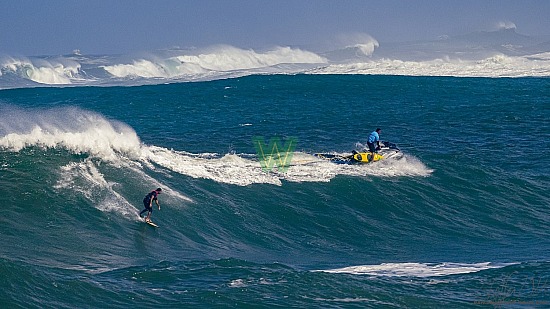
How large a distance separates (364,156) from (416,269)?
11778mm

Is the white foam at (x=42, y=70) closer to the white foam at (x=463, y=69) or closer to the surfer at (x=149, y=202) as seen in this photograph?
the white foam at (x=463, y=69)

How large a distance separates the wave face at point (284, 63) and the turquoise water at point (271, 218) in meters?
47.9

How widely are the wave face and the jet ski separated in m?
51.6

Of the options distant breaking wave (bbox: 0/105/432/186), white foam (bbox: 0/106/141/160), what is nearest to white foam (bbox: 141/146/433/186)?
distant breaking wave (bbox: 0/105/432/186)

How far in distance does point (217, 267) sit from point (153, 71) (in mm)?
Answer: 97985

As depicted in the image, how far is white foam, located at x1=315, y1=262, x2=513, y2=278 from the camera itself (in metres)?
17.6

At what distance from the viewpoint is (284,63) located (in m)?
127

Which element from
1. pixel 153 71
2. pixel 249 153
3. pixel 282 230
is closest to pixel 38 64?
pixel 153 71

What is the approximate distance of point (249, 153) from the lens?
106ft

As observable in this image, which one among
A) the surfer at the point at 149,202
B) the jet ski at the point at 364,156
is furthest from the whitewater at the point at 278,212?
the jet ski at the point at 364,156

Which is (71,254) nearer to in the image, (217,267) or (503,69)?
(217,267)

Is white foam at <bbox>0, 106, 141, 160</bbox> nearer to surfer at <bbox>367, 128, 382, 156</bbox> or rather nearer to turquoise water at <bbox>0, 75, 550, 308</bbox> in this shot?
turquoise water at <bbox>0, 75, 550, 308</bbox>

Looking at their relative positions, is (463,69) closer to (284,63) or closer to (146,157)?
(284,63)

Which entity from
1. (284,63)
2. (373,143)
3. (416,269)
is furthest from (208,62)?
(416,269)
